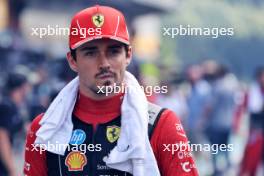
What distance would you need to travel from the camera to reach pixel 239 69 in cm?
1995

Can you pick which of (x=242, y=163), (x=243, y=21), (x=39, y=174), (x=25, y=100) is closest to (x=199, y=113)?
(x=242, y=163)

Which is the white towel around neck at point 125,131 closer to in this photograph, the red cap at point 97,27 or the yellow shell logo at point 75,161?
the yellow shell logo at point 75,161

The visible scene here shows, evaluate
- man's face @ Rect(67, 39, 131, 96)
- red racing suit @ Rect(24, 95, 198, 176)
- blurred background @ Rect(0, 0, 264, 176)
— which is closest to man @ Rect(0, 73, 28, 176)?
blurred background @ Rect(0, 0, 264, 176)

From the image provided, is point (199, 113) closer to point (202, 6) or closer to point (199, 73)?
point (199, 73)

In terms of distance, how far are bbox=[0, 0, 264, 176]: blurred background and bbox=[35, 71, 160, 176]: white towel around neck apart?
9.90ft

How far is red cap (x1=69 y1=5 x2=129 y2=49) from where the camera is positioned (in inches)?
144

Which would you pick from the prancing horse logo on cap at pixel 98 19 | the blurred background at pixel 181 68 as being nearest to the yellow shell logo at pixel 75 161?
the prancing horse logo on cap at pixel 98 19

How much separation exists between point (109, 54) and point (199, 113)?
1036cm

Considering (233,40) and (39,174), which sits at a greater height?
(233,40)

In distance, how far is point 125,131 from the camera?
12.1 feet

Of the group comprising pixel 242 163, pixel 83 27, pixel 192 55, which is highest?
pixel 192 55

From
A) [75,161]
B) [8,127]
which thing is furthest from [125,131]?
[8,127]

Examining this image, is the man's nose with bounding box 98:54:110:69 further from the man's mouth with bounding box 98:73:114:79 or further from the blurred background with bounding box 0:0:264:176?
the blurred background with bounding box 0:0:264:176

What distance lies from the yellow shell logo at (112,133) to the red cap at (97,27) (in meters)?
0.34
